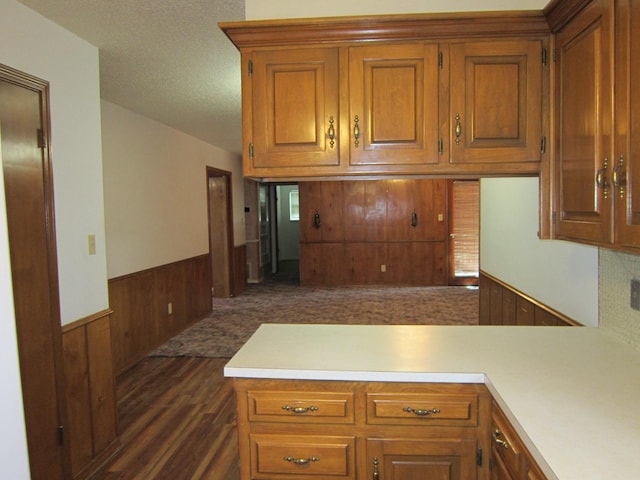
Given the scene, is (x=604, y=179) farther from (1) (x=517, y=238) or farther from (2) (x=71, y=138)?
(2) (x=71, y=138)

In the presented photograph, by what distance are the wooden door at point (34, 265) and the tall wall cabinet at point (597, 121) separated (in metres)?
2.25

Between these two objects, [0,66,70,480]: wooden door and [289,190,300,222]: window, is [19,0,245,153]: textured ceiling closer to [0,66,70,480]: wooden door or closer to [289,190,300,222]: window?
[0,66,70,480]: wooden door

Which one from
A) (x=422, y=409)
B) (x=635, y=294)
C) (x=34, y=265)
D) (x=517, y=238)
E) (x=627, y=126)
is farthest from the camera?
(x=517, y=238)

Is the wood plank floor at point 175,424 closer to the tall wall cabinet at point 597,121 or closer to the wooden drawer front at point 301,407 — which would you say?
the wooden drawer front at point 301,407

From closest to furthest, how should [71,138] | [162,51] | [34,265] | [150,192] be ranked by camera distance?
[34,265] → [71,138] → [162,51] → [150,192]

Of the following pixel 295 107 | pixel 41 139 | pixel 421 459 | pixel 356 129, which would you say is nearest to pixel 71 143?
pixel 41 139

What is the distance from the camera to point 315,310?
5938 millimetres

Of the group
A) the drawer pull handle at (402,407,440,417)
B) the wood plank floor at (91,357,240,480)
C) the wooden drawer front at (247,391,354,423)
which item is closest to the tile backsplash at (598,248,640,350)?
the drawer pull handle at (402,407,440,417)

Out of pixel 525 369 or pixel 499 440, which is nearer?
pixel 499 440

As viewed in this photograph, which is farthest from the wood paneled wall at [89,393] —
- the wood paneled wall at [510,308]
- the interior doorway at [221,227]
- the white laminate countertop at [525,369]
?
the interior doorway at [221,227]

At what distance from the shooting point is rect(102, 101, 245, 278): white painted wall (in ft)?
11.8

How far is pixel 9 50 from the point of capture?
1.82m

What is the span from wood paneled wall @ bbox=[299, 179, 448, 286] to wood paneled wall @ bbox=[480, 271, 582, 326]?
12.4 feet

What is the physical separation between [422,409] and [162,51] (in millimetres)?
2453
